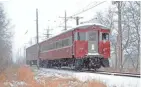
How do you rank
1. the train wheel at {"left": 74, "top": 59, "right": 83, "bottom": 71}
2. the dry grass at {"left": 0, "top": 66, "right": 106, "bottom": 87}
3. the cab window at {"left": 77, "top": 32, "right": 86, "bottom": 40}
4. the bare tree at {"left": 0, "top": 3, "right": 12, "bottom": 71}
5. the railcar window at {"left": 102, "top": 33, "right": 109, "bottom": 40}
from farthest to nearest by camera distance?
1. the railcar window at {"left": 102, "top": 33, "right": 109, "bottom": 40}
2. the cab window at {"left": 77, "top": 32, "right": 86, "bottom": 40}
3. the train wheel at {"left": 74, "top": 59, "right": 83, "bottom": 71}
4. the bare tree at {"left": 0, "top": 3, "right": 12, "bottom": 71}
5. the dry grass at {"left": 0, "top": 66, "right": 106, "bottom": 87}

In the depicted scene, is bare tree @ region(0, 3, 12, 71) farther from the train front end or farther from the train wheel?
the train front end

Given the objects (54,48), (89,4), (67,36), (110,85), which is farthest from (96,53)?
(110,85)

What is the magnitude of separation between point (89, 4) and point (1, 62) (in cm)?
944

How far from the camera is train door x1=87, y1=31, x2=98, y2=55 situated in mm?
21702

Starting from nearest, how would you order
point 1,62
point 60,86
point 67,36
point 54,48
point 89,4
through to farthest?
point 60,86 → point 1,62 → point 67,36 → point 89,4 → point 54,48

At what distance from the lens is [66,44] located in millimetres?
23609

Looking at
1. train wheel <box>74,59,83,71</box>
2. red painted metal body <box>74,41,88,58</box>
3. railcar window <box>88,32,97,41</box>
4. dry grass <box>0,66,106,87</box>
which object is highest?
railcar window <box>88,32,97,41</box>

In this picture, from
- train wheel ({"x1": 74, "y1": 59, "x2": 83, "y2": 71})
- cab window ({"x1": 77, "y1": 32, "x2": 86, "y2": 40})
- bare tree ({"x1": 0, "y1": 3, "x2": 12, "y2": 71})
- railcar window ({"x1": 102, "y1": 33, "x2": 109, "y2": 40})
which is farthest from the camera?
railcar window ({"x1": 102, "y1": 33, "x2": 109, "y2": 40})

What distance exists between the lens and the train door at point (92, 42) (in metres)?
21.7

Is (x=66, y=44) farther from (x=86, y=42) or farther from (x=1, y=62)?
(x=1, y=62)

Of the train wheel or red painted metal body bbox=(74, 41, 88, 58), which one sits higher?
red painted metal body bbox=(74, 41, 88, 58)

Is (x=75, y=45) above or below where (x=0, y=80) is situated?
above

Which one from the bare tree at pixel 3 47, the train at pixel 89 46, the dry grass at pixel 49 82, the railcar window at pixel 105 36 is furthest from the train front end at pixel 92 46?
the dry grass at pixel 49 82

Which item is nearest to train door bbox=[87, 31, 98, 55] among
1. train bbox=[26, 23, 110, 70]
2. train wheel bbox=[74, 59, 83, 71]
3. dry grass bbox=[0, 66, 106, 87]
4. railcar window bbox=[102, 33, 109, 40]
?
train bbox=[26, 23, 110, 70]
